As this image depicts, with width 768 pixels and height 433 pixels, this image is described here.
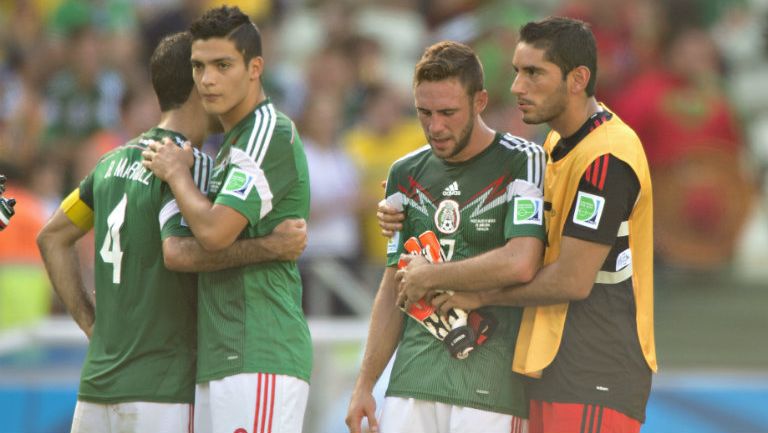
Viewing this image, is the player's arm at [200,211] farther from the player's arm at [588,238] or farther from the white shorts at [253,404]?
the player's arm at [588,238]

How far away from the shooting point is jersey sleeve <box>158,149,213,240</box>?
546cm

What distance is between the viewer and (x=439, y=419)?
535 cm

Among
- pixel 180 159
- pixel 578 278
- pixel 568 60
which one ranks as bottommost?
pixel 578 278

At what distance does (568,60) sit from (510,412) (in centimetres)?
140

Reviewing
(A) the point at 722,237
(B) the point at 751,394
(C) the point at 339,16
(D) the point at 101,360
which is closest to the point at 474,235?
(D) the point at 101,360

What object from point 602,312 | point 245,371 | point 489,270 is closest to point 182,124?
point 245,371

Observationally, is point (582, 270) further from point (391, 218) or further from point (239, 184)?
point (239, 184)

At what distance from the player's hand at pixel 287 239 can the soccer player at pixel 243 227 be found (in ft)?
0.16

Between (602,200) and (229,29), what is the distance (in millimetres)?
1665

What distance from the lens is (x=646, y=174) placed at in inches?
209

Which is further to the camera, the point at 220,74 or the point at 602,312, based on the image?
the point at 220,74

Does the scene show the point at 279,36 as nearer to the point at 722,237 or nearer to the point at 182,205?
the point at 722,237

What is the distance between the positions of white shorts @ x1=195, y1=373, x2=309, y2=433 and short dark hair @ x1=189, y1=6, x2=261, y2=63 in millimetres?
1310

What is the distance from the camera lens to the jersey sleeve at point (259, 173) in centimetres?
538
